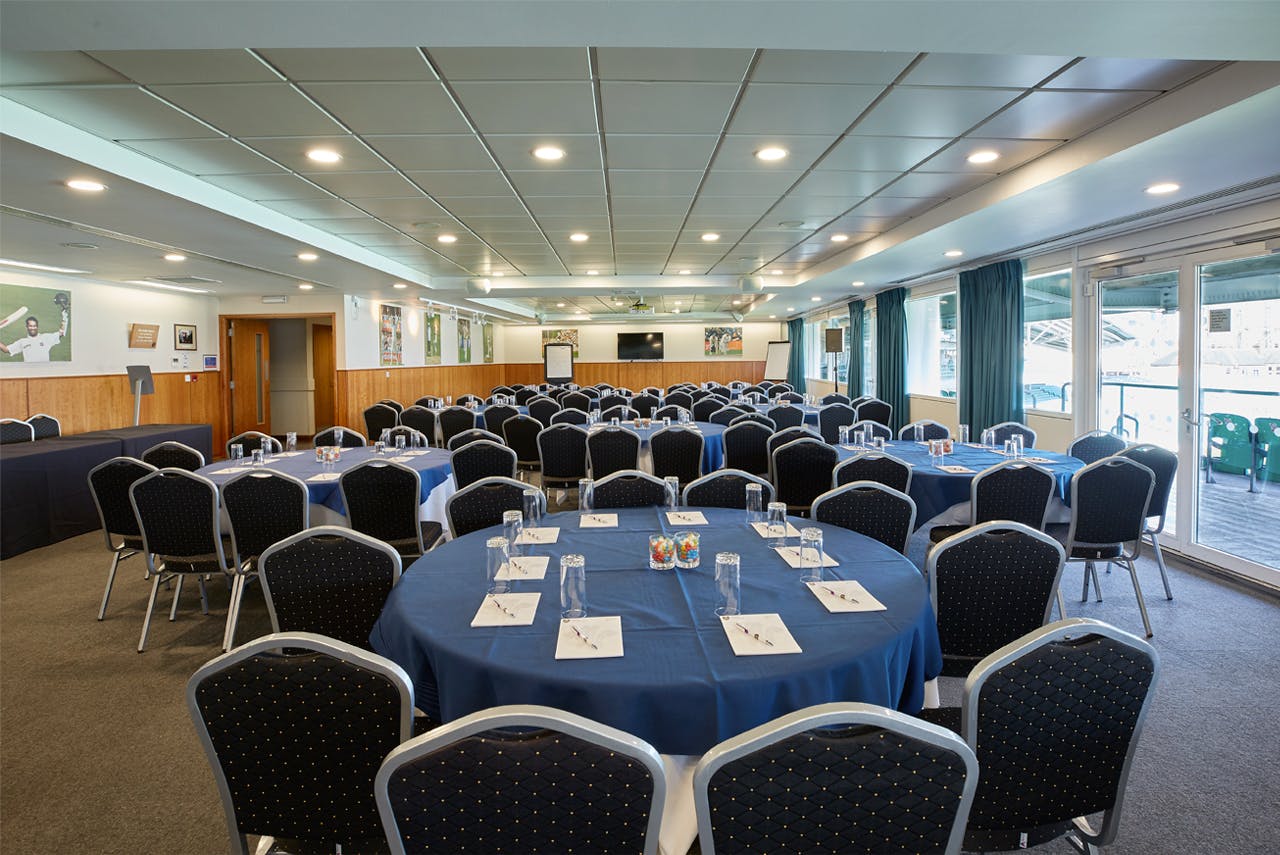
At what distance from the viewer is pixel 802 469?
545 centimetres

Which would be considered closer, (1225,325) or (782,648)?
(782,648)

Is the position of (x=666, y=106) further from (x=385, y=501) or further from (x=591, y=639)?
(x=591, y=639)

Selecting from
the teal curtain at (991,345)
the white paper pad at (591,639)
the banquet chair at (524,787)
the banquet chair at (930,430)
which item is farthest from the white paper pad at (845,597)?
the teal curtain at (991,345)

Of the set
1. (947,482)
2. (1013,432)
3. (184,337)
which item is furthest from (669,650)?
(184,337)

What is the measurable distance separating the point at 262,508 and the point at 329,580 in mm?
1712

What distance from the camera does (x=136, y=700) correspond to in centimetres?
348

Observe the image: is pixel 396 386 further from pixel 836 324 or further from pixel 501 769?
pixel 501 769

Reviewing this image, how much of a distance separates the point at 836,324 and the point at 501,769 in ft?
58.2

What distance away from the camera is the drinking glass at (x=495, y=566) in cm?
242

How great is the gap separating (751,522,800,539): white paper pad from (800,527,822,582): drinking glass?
439mm

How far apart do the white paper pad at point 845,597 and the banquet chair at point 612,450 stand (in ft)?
13.2

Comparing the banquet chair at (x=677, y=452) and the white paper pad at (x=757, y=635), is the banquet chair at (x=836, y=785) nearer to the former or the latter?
the white paper pad at (x=757, y=635)

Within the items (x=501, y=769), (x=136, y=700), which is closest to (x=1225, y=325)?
(x=501, y=769)

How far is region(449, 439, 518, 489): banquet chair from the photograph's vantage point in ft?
17.4
